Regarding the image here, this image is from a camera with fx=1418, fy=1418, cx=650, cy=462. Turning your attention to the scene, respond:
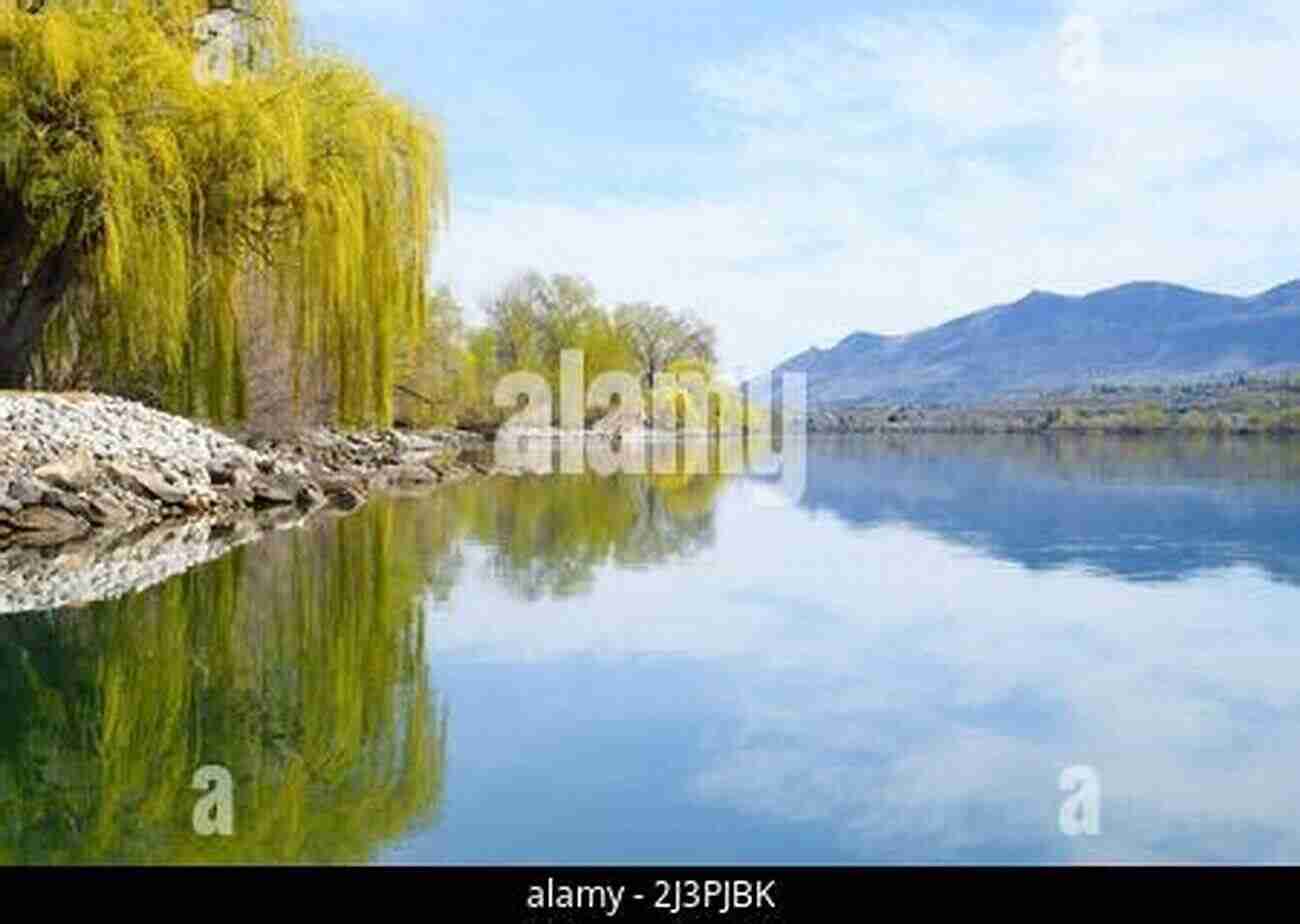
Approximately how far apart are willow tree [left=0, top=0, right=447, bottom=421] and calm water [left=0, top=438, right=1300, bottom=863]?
12.8 feet

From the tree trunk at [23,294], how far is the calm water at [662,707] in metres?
4.54

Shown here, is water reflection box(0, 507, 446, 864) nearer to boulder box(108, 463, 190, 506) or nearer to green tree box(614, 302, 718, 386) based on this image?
boulder box(108, 463, 190, 506)

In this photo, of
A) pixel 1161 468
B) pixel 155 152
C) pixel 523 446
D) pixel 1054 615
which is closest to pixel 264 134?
pixel 155 152

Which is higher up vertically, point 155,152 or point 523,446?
point 155,152

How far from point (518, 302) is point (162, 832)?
4482 cm

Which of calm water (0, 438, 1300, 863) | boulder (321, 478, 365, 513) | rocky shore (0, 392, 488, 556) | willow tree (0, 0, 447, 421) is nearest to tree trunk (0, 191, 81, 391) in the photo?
willow tree (0, 0, 447, 421)

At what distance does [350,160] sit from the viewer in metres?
15.1

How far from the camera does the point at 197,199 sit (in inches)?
551

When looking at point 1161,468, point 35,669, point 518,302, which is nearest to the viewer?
point 35,669

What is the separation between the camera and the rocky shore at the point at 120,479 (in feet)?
38.9

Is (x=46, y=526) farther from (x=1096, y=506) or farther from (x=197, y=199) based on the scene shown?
(x=1096, y=506)

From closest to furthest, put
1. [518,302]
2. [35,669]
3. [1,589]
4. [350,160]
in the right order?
[35,669] → [1,589] → [350,160] → [518,302]

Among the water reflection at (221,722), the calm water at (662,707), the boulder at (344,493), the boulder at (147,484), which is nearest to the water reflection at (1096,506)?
the calm water at (662,707)

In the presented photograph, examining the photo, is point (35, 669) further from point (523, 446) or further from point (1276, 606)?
point (523, 446)
